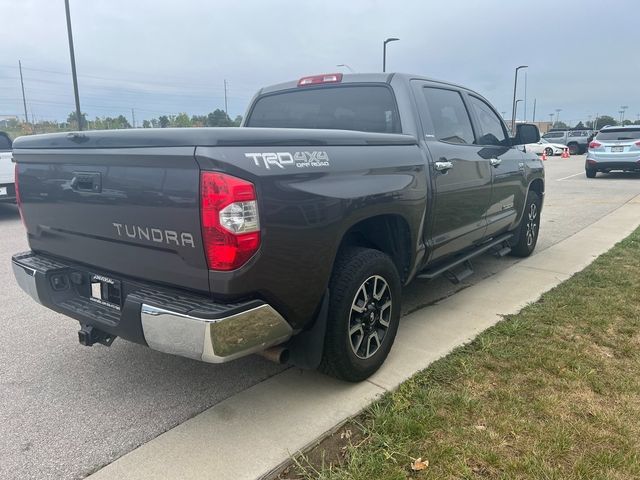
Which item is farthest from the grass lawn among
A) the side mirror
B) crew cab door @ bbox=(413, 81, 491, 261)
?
the side mirror

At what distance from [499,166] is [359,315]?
2.57m

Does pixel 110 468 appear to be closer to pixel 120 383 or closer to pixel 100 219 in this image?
pixel 120 383

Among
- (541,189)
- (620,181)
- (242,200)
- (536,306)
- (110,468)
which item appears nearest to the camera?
(242,200)

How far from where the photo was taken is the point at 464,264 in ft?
15.6

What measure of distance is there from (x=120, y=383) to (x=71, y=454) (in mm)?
717

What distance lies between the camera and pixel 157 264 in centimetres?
251

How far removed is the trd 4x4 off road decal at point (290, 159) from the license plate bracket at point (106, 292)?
40.9 inches

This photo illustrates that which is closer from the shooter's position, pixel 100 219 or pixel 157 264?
pixel 157 264

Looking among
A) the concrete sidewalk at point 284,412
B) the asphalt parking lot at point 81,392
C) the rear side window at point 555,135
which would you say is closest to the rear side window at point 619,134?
the concrete sidewalk at point 284,412

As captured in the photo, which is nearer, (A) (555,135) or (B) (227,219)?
(B) (227,219)

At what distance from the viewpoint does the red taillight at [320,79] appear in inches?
164

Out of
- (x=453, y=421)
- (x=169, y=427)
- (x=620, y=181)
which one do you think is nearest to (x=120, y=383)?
(x=169, y=427)

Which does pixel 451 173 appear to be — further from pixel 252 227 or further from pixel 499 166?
pixel 252 227

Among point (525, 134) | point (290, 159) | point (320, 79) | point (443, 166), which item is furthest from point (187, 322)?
point (525, 134)
